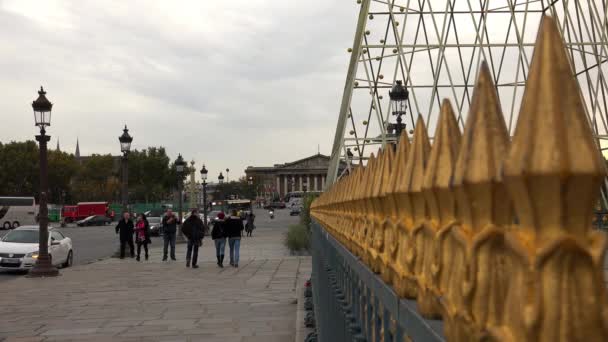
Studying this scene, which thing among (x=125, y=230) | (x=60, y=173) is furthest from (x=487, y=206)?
(x=60, y=173)

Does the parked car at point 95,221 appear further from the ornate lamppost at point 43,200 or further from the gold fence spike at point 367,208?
the gold fence spike at point 367,208

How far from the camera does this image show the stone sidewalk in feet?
31.6

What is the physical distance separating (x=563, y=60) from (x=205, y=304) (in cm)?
1222

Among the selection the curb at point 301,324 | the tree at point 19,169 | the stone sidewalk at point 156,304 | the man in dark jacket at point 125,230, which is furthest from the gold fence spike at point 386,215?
the tree at point 19,169

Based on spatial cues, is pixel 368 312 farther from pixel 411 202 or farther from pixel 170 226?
pixel 170 226

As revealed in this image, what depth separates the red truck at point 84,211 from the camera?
87625 mm

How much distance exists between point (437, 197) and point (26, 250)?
20.9 m

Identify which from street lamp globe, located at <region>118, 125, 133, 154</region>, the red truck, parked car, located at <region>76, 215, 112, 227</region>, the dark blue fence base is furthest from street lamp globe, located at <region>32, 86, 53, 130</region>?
the red truck

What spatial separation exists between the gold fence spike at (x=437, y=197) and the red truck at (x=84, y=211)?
88.5 meters

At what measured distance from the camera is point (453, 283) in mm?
1077

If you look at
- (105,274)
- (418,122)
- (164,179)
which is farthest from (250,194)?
(418,122)

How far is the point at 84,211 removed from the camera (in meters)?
88.3

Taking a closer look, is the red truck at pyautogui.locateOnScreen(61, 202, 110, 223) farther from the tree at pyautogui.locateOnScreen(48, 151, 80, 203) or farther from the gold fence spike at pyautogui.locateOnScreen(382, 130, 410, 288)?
the gold fence spike at pyautogui.locateOnScreen(382, 130, 410, 288)

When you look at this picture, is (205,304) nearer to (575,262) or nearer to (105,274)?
(105,274)
